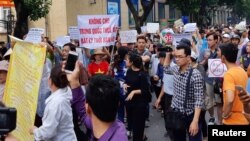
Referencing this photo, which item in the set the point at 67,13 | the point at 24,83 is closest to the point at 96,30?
the point at 24,83

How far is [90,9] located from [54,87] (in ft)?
79.0

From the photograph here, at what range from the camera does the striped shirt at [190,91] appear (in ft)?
17.9

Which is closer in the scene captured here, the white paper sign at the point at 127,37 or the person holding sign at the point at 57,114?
the person holding sign at the point at 57,114

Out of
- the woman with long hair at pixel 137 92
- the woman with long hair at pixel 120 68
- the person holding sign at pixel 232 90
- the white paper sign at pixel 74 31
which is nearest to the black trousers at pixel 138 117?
the woman with long hair at pixel 137 92

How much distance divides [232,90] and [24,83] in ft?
6.64

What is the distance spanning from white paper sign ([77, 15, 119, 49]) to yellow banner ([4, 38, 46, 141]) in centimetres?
341

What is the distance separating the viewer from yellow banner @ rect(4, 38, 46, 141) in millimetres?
4602

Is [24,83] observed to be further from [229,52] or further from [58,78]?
[229,52]

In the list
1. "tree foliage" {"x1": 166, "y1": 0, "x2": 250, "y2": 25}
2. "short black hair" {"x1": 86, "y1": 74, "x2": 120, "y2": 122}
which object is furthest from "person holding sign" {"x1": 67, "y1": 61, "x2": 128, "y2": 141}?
"tree foliage" {"x1": 166, "y1": 0, "x2": 250, "y2": 25}

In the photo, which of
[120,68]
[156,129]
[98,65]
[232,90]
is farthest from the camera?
[156,129]

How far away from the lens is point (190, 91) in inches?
216

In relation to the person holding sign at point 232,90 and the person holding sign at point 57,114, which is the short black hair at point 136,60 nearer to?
the person holding sign at point 232,90

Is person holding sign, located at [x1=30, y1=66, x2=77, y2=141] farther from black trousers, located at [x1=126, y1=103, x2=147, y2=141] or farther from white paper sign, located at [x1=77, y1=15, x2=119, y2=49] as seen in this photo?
white paper sign, located at [x1=77, y1=15, x2=119, y2=49]

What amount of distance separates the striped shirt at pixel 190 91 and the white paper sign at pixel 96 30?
9.74ft
